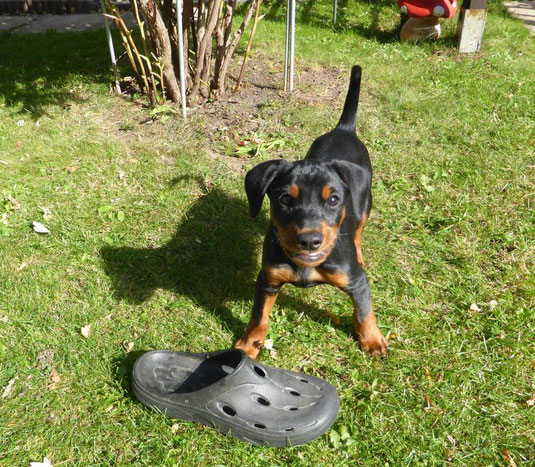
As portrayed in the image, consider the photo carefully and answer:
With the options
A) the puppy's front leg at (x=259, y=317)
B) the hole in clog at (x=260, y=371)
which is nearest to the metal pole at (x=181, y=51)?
the puppy's front leg at (x=259, y=317)

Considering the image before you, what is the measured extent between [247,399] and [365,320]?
0.90 m

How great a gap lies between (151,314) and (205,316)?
1.25ft

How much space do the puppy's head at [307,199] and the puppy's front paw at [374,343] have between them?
74 cm

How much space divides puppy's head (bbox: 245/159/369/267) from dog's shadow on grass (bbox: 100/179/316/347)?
1003 millimetres

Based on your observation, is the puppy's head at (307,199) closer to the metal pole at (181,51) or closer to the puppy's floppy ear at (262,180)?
the puppy's floppy ear at (262,180)

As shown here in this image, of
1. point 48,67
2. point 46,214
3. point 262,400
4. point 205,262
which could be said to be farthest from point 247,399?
point 48,67

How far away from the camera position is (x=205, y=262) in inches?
154

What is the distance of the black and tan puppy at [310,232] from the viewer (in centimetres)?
260

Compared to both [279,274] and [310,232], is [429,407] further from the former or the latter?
[310,232]

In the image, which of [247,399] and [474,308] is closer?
[247,399]

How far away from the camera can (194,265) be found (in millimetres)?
3877

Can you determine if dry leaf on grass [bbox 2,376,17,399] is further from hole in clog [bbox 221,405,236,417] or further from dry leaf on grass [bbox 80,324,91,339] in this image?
hole in clog [bbox 221,405,236,417]

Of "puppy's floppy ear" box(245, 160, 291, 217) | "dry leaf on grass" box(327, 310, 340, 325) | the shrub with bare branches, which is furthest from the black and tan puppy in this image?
the shrub with bare branches

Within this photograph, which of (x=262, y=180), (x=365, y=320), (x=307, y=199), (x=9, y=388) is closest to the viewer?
(x=307, y=199)
